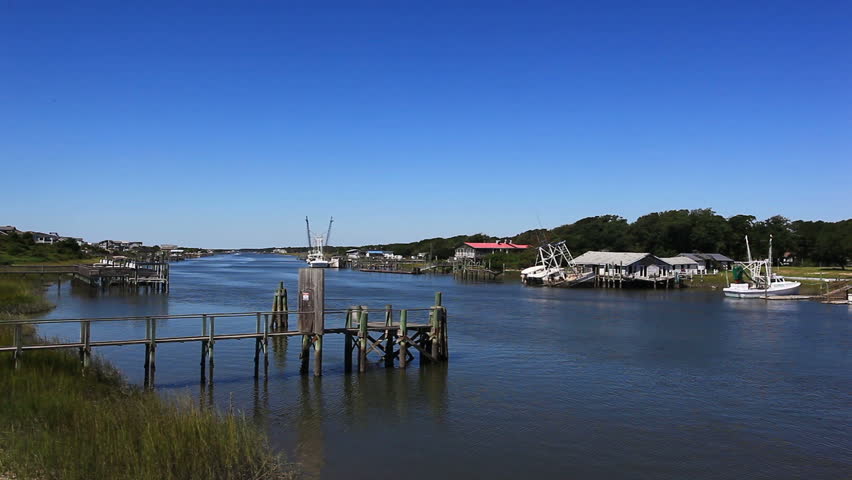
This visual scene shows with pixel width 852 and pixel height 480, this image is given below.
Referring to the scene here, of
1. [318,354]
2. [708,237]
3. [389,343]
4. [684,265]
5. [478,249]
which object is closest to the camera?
[318,354]

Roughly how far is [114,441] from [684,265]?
103536mm

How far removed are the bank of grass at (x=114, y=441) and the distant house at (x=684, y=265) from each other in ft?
316

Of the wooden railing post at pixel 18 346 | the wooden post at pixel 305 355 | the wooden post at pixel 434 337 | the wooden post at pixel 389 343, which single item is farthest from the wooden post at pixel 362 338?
the wooden railing post at pixel 18 346

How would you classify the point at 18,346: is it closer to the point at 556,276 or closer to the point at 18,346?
the point at 18,346

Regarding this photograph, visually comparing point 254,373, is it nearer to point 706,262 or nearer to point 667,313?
point 667,313

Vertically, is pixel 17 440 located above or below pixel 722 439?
above

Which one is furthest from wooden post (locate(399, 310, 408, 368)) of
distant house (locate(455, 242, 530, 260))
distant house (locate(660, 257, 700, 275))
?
distant house (locate(455, 242, 530, 260))

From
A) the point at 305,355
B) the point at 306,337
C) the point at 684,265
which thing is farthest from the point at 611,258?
the point at 306,337

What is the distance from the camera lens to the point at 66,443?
11.9 meters

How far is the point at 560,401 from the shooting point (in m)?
22.3

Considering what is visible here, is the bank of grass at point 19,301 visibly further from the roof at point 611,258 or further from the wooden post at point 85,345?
the roof at point 611,258

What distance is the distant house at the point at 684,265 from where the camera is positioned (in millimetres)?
100738

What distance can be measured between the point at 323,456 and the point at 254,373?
10.3 metres

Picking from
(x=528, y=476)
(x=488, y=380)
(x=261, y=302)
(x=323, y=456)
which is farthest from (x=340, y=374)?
(x=261, y=302)
